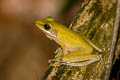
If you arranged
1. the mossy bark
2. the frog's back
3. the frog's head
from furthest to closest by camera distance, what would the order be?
1. the frog's head
2. the frog's back
3. the mossy bark

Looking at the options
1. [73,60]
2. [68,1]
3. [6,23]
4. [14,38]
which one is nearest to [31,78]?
[14,38]

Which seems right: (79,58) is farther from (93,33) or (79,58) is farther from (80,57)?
(93,33)


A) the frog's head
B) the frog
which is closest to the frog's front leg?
the frog

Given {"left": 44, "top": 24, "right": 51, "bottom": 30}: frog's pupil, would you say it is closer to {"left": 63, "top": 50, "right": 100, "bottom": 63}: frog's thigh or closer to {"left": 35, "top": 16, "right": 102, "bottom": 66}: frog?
{"left": 35, "top": 16, "right": 102, "bottom": 66}: frog

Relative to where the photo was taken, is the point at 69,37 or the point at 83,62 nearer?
the point at 83,62

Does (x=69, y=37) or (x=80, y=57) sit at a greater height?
(x=69, y=37)

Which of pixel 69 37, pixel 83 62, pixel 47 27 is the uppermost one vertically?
pixel 47 27

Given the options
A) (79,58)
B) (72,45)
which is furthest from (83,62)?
(72,45)
